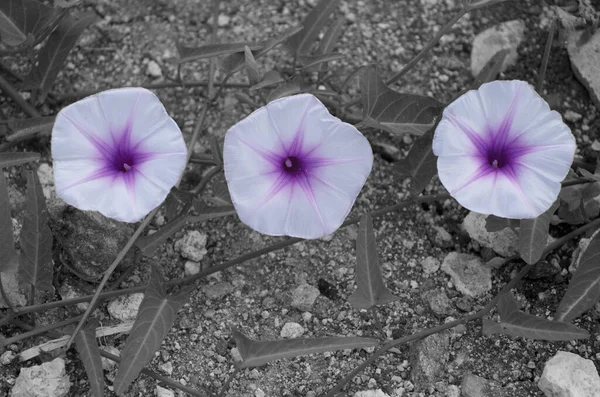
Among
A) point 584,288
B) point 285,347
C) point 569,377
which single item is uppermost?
point 285,347

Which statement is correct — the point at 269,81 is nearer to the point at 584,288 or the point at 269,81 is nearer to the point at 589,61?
the point at 584,288

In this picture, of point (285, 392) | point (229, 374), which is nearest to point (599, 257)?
point (285, 392)

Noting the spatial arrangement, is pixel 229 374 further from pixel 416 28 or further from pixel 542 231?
pixel 416 28

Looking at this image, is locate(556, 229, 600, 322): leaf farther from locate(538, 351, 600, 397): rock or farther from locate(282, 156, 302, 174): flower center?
locate(282, 156, 302, 174): flower center

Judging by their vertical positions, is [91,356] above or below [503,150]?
above

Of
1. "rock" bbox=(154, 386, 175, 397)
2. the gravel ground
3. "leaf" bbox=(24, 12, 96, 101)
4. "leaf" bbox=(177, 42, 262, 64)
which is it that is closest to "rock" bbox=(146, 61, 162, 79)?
the gravel ground

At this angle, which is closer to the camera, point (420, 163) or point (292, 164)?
point (292, 164)

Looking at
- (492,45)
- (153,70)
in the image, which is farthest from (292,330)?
(492,45)
